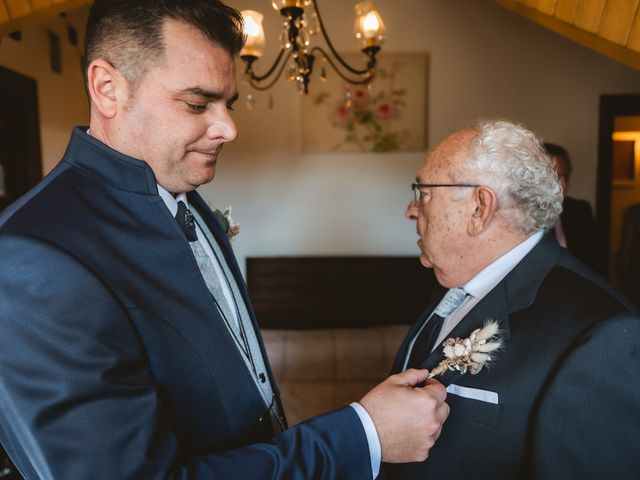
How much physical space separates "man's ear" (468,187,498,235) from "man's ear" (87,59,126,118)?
0.97 meters

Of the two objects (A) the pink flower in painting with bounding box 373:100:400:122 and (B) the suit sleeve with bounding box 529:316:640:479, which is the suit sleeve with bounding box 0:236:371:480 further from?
(A) the pink flower in painting with bounding box 373:100:400:122

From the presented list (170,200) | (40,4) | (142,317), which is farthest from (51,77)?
(142,317)

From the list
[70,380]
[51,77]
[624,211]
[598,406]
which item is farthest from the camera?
[624,211]

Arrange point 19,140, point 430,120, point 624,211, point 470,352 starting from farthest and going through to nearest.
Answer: point 430,120, point 624,211, point 19,140, point 470,352

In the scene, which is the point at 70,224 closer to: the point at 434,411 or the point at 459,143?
the point at 434,411

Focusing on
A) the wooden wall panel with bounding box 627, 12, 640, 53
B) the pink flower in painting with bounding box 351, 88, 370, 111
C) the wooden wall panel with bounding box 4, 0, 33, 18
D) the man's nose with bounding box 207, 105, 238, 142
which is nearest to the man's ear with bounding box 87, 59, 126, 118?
the man's nose with bounding box 207, 105, 238, 142

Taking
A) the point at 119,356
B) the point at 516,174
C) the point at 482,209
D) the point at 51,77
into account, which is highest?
the point at 51,77

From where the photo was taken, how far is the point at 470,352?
1158 millimetres

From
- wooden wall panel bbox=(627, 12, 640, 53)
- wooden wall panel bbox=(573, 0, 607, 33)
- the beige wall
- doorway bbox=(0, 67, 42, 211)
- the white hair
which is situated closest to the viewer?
the white hair

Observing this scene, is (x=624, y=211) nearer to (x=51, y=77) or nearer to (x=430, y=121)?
(x=430, y=121)

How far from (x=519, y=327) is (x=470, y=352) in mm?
177

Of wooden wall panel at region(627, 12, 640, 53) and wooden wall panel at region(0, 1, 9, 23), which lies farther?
wooden wall panel at region(0, 1, 9, 23)

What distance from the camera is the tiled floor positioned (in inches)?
122

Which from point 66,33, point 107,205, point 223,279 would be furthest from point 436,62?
point 107,205
